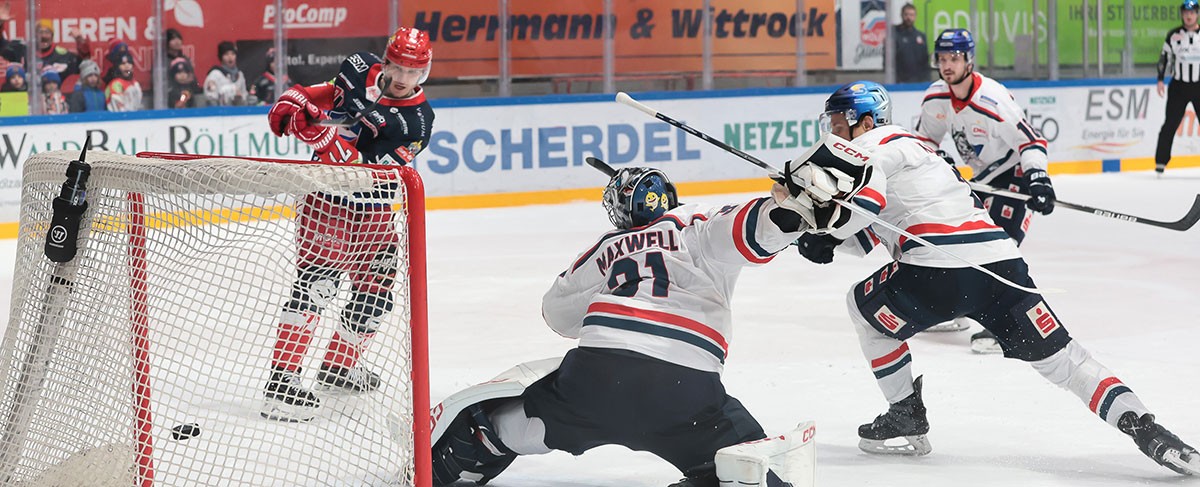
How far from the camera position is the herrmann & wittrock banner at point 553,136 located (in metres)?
7.85

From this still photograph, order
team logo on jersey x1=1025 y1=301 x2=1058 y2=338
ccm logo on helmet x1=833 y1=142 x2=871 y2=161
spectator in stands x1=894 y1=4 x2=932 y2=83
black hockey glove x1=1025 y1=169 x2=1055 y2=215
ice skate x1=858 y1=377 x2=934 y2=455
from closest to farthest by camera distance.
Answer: ccm logo on helmet x1=833 y1=142 x2=871 y2=161, team logo on jersey x1=1025 y1=301 x2=1058 y2=338, ice skate x1=858 y1=377 x2=934 y2=455, black hockey glove x1=1025 y1=169 x2=1055 y2=215, spectator in stands x1=894 y1=4 x2=932 y2=83

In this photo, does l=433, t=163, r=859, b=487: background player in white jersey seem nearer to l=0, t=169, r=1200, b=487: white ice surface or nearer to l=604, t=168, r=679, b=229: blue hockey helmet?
l=604, t=168, r=679, b=229: blue hockey helmet

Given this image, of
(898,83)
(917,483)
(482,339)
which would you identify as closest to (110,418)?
(917,483)

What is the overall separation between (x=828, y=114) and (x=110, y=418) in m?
1.66

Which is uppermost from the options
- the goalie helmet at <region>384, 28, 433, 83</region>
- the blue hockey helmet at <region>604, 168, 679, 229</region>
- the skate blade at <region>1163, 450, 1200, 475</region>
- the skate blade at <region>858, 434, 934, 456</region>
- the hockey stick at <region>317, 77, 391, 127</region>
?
the goalie helmet at <region>384, 28, 433, 83</region>

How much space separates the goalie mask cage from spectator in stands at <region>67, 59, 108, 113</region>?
17.9 ft

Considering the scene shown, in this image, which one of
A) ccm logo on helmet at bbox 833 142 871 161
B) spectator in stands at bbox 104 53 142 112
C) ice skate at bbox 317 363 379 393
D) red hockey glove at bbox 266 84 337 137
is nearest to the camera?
ccm logo on helmet at bbox 833 142 871 161

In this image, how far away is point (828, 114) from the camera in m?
3.47

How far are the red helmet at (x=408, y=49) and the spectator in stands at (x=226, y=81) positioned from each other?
4755 millimetres

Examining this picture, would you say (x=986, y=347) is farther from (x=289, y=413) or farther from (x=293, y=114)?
(x=289, y=413)

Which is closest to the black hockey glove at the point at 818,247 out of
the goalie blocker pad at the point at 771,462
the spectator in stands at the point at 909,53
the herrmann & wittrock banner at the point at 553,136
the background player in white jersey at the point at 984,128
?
the goalie blocker pad at the point at 771,462

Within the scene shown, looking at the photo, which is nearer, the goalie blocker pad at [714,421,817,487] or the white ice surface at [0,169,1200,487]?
the goalie blocker pad at [714,421,817,487]

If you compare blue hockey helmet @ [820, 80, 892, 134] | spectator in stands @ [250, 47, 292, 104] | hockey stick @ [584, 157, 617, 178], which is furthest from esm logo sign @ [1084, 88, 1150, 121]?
hockey stick @ [584, 157, 617, 178]

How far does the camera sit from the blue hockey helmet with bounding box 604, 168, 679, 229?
287 cm
